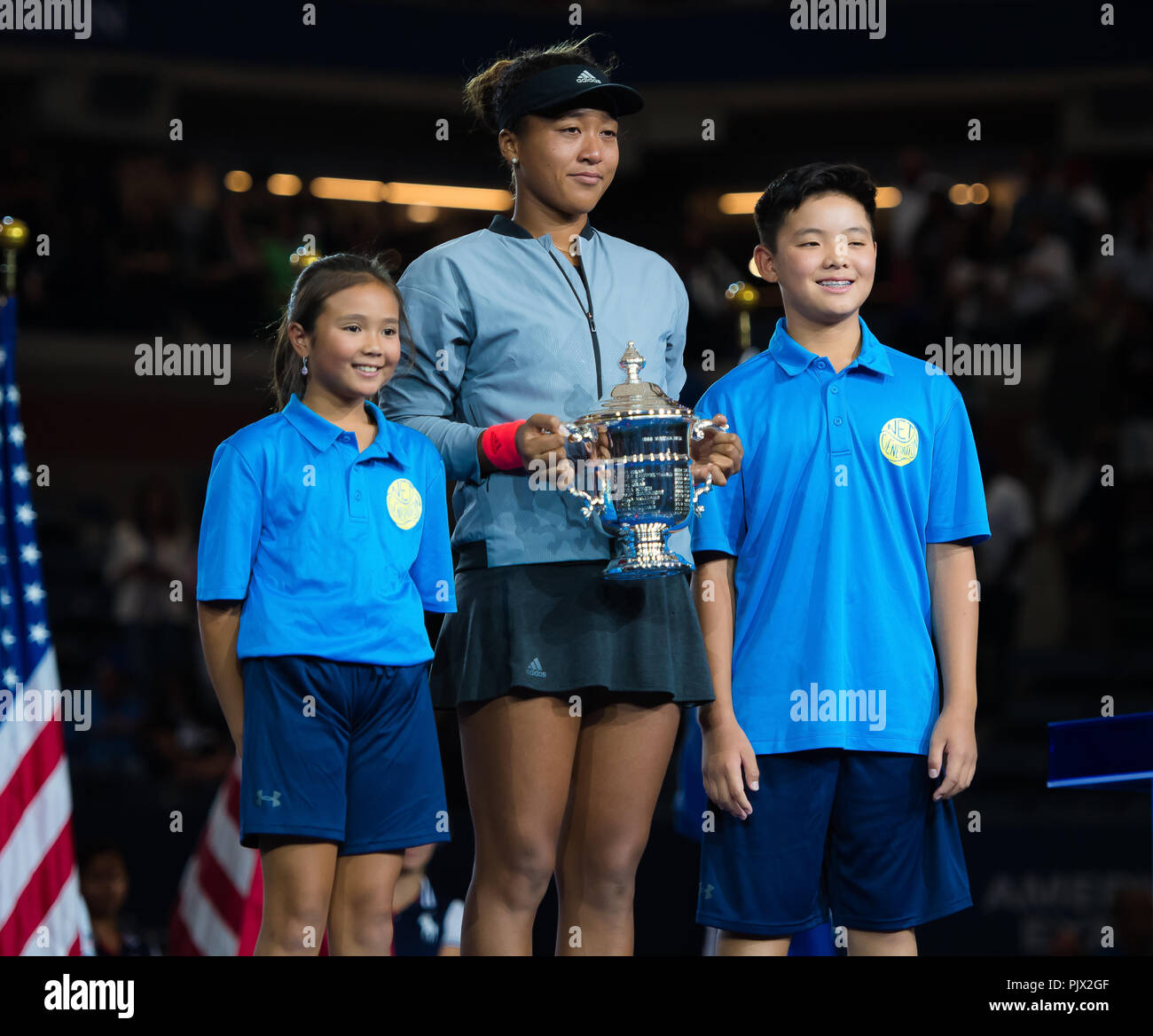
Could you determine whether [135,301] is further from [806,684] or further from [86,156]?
[806,684]

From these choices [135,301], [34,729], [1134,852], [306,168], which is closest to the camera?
[34,729]

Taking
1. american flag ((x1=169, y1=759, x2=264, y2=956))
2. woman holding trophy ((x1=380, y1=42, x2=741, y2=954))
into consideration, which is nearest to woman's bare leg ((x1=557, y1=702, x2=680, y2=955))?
woman holding trophy ((x1=380, y1=42, x2=741, y2=954))

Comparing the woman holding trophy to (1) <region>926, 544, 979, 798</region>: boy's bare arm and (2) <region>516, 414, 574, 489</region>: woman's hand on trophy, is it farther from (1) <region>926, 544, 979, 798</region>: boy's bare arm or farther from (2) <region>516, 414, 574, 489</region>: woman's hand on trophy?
(1) <region>926, 544, 979, 798</region>: boy's bare arm

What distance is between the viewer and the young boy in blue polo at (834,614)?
254 centimetres

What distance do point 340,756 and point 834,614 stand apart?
86cm

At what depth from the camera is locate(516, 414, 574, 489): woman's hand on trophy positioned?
95.9 inches

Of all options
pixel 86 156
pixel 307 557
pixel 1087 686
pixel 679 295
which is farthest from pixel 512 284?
pixel 86 156

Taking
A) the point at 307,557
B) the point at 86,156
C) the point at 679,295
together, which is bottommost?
the point at 307,557

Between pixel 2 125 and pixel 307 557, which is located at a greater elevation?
pixel 2 125

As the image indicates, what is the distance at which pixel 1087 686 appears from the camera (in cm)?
823

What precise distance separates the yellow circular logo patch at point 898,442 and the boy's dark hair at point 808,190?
0.36 m

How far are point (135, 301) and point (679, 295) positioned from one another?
7207 mm

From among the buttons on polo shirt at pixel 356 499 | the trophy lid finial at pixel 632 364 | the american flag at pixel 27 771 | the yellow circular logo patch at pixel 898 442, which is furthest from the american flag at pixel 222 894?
the yellow circular logo patch at pixel 898 442
